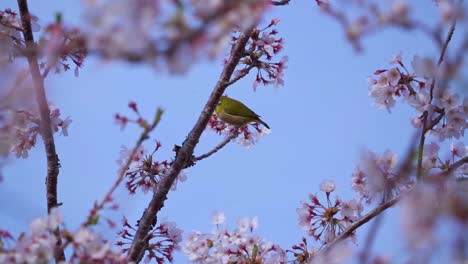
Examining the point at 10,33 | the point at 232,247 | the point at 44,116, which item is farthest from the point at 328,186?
the point at 10,33

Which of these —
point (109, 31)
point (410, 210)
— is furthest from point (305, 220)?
point (109, 31)

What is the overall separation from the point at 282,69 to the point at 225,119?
113 centimetres

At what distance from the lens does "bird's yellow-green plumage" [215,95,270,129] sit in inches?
260

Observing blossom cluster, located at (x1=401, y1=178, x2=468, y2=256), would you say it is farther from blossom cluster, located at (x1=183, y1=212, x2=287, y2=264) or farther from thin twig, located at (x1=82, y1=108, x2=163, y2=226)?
blossom cluster, located at (x1=183, y1=212, x2=287, y2=264)

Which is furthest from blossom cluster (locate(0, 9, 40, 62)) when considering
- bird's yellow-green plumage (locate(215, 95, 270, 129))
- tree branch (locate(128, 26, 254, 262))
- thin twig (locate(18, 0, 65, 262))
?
bird's yellow-green plumage (locate(215, 95, 270, 129))

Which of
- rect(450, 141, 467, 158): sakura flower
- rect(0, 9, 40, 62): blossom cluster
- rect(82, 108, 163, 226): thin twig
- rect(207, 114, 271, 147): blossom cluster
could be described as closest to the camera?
rect(82, 108, 163, 226): thin twig

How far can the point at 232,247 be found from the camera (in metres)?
5.01

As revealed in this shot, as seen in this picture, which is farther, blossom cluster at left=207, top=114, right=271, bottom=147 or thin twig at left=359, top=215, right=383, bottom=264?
blossom cluster at left=207, top=114, right=271, bottom=147

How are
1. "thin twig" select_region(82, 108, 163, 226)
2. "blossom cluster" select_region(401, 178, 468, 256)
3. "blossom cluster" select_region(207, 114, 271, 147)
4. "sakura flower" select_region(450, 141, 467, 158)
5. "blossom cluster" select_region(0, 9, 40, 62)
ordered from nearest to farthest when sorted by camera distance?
"blossom cluster" select_region(401, 178, 468, 256) < "thin twig" select_region(82, 108, 163, 226) < "blossom cluster" select_region(0, 9, 40, 62) < "sakura flower" select_region(450, 141, 467, 158) < "blossom cluster" select_region(207, 114, 271, 147)

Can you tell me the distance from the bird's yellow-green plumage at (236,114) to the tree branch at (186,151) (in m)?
1.23

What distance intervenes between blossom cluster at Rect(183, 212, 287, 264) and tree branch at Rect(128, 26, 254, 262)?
0.37 meters

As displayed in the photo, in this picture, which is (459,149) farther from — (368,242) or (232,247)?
(368,242)

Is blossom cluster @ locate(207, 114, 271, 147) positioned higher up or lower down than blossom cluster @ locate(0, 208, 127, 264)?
higher up

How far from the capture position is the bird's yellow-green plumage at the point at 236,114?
661cm
